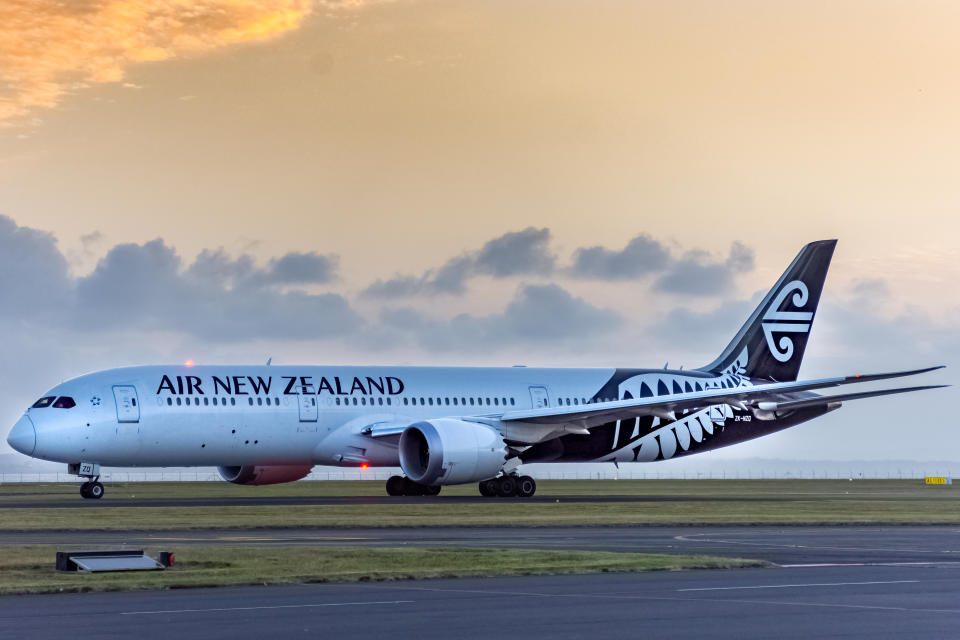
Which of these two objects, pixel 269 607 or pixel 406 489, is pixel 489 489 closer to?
pixel 406 489

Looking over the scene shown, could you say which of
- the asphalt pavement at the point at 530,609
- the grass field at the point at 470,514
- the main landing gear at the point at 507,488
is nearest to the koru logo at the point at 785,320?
the grass field at the point at 470,514

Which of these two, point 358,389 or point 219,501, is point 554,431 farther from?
point 219,501

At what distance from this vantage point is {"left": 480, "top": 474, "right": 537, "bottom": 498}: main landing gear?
45.9 meters

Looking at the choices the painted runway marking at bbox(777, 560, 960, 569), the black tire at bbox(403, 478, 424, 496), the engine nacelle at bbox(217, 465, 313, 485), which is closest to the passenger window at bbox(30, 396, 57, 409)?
the engine nacelle at bbox(217, 465, 313, 485)

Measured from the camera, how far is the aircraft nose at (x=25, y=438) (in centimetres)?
4231

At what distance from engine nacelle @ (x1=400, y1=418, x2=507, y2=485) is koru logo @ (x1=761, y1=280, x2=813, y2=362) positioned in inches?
615

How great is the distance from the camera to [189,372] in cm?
4441

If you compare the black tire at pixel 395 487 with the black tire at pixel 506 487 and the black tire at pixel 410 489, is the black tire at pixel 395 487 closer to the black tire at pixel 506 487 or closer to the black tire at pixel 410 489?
the black tire at pixel 410 489

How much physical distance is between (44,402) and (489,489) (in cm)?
1417

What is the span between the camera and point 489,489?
4597 centimetres

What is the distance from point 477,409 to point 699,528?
62.3 ft

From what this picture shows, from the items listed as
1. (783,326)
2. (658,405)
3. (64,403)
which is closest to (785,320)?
(783,326)

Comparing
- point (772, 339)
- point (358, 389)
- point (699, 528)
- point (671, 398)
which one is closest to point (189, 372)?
point (358, 389)

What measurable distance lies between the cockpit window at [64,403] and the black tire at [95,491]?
9.01 feet
